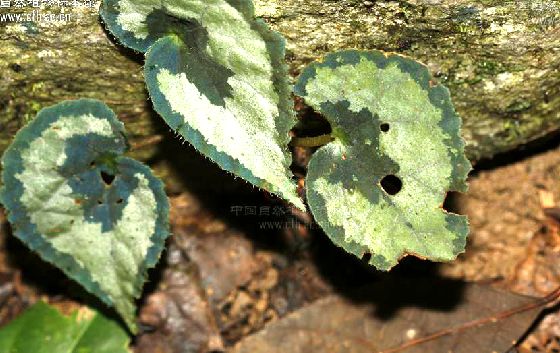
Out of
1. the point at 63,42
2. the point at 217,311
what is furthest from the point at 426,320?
the point at 63,42

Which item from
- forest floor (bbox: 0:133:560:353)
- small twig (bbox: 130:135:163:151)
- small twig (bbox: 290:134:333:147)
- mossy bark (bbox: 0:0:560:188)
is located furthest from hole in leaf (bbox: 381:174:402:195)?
small twig (bbox: 130:135:163:151)

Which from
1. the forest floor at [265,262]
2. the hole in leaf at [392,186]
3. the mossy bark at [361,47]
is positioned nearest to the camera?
the mossy bark at [361,47]

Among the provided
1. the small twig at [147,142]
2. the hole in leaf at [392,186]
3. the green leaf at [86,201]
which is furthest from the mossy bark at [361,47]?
the hole in leaf at [392,186]

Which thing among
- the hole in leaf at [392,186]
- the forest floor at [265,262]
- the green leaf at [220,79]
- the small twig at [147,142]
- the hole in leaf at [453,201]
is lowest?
the forest floor at [265,262]

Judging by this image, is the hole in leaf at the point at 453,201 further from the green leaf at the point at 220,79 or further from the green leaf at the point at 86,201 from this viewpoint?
the green leaf at the point at 86,201

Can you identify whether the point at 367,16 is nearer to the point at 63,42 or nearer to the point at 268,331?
the point at 63,42

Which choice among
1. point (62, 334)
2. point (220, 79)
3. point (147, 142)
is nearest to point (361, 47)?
point (220, 79)
